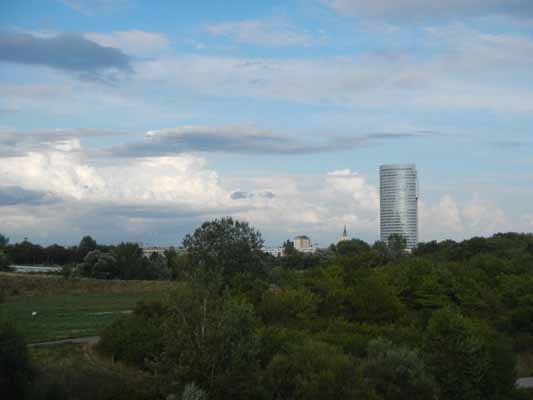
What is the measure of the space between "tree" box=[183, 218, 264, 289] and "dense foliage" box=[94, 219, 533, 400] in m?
0.07

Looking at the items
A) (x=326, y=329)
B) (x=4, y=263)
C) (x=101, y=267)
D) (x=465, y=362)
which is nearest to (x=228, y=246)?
(x=326, y=329)

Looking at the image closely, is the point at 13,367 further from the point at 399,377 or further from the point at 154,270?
the point at 154,270

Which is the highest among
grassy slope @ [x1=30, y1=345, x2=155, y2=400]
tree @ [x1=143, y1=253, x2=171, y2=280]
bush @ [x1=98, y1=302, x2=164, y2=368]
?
tree @ [x1=143, y1=253, x2=171, y2=280]

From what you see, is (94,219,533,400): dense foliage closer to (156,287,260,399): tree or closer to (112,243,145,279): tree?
(156,287,260,399): tree

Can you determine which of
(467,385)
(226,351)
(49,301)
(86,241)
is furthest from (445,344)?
(86,241)

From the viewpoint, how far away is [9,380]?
20.9 metres

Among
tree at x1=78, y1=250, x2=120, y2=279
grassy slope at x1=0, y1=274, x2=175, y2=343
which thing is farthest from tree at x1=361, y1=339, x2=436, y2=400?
tree at x1=78, y1=250, x2=120, y2=279

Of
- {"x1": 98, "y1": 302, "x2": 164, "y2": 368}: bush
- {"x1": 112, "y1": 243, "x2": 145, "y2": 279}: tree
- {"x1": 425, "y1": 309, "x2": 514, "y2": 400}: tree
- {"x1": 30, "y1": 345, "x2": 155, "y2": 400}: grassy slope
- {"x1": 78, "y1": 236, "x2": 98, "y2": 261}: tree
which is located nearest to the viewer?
{"x1": 30, "y1": 345, "x2": 155, "y2": 400}: grassy slope

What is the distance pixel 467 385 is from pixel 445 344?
1.68m

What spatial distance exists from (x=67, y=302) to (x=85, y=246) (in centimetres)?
7033

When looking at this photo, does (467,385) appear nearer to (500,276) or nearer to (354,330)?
(354,330)

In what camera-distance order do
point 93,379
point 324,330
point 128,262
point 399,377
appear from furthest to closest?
1. point 128,262
2. point 324,330
3. point 399,377
4. point 93,379

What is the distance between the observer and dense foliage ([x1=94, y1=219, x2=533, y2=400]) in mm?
19844

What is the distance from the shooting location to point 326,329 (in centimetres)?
3400
